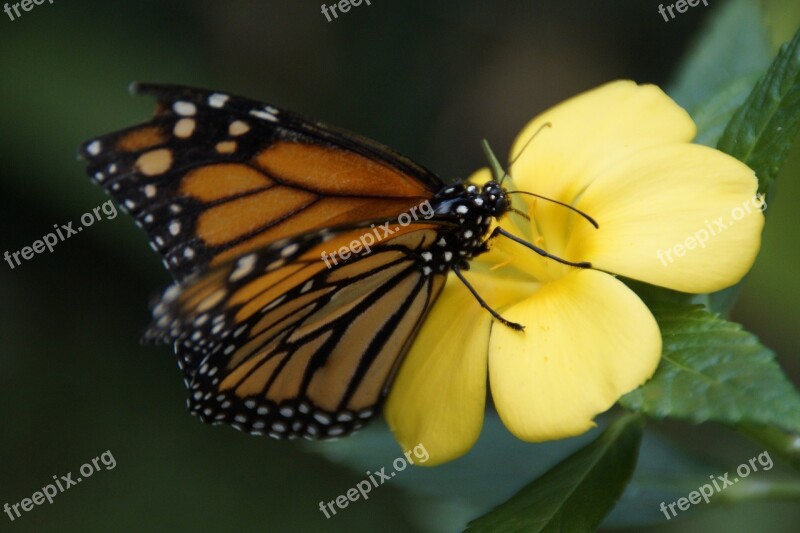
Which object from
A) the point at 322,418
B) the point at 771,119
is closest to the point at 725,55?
the point at 771,119

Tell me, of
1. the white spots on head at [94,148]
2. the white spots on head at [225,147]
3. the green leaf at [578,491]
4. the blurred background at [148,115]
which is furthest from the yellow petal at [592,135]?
the blurred background at [148,115]

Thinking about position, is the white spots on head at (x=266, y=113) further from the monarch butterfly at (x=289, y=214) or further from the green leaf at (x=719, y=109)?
the green leaf at (x=719, y=109)

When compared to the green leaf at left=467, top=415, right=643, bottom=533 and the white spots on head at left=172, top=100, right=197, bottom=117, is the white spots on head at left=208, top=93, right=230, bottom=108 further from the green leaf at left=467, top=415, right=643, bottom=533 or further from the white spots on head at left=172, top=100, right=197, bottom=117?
the green leaf at left=467, top=415, right=643, bottom=533

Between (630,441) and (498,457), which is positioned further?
(498,457)

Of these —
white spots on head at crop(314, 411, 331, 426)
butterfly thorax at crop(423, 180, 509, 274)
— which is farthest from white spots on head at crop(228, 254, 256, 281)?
white spots on head at crop(314, 411, 331, 426)

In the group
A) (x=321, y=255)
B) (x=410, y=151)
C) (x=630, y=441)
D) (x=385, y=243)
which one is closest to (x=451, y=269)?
(x=385, y=243)

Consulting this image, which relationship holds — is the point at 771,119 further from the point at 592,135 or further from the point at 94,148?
the point at 94,148

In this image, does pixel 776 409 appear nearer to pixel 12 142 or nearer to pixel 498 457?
pixel 498 457
